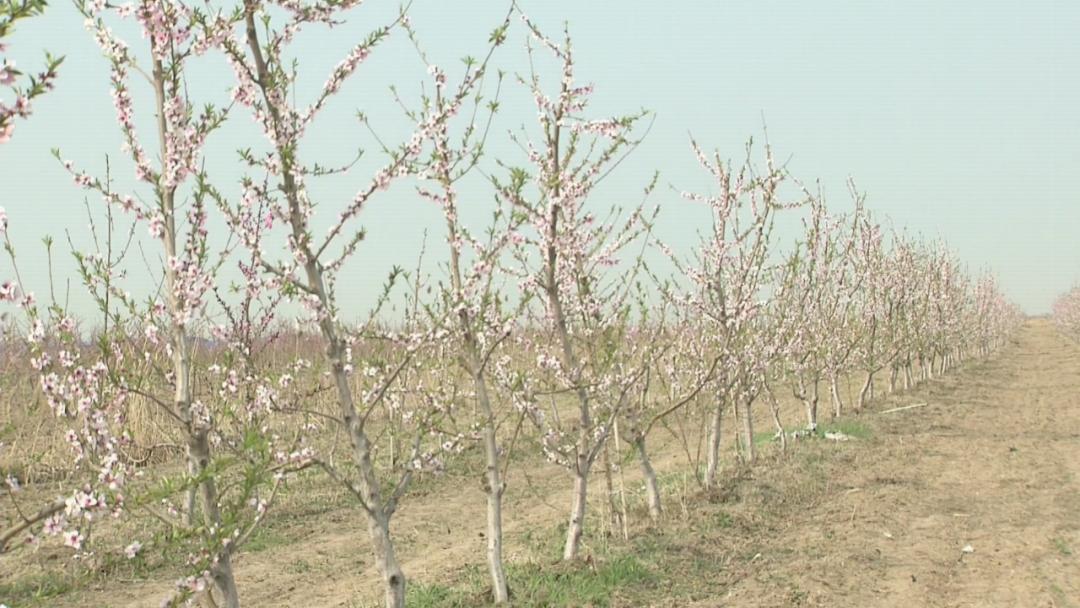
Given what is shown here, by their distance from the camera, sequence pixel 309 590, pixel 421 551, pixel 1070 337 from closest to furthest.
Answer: pixel 309 590 < pixel 421 551 < pixel 1070 337

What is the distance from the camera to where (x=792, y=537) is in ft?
29.1

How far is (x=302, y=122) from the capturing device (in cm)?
478

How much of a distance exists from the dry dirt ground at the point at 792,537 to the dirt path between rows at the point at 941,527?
0.08 ft

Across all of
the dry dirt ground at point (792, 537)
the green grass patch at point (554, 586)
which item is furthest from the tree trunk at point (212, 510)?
the green grass patch at point (554, 586)

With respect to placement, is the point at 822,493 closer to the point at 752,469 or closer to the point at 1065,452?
the point at 752,469

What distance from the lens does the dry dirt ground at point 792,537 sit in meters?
7.31

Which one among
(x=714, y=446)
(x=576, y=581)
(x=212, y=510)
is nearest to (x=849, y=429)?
(x=714, y=446)

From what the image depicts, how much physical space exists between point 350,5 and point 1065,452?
13902mm

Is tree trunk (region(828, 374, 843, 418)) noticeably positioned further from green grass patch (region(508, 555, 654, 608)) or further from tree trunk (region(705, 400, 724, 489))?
green grass patch (region(508, 555, 654, 608))

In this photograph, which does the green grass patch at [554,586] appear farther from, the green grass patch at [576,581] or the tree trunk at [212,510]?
the tree trunk at [212,510]

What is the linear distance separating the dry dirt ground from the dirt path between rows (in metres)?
0.03

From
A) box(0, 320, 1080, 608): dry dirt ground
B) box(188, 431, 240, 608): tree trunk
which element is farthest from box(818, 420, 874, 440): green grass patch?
box(188, 431, 240, 608): tree trunk

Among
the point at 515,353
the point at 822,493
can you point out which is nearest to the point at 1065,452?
the point at 822,493

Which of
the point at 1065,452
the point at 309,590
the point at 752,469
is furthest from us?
the point at 1065,452
